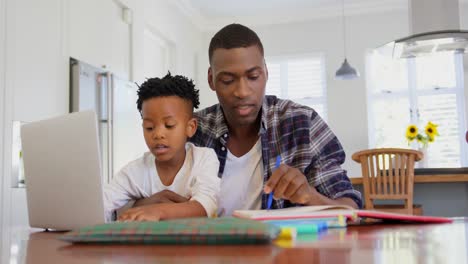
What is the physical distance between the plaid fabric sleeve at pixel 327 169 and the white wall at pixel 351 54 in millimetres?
4549

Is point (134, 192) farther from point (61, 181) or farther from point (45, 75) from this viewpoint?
point (45, 75)

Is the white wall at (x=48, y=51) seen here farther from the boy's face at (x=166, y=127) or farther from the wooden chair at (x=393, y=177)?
the wooden chair at (x=393, y=177)

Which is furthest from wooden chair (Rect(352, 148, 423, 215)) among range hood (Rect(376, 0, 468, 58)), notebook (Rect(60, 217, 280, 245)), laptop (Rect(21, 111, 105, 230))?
A: notebook (Rect(60, 217, 280, 245))

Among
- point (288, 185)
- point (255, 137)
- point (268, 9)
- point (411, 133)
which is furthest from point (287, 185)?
point (268, 9)

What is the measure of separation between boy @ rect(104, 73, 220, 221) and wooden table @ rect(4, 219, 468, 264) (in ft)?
1.75

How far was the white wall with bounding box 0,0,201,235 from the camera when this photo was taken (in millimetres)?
2842

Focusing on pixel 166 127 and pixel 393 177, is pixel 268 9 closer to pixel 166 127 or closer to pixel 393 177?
pixel 393 177

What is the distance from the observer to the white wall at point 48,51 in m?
2.84

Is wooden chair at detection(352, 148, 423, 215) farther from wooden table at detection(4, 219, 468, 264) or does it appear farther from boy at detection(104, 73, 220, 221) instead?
wooden table at detection(4, 219, 468, 264)

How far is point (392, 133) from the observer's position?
5.85 m

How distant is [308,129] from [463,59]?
488cm

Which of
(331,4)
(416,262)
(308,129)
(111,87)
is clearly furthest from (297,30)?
(416,262)

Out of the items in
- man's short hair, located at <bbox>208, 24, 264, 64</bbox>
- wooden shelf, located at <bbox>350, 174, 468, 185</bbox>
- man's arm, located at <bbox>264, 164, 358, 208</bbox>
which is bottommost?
wooden shelf, located at <bbox>350, 174, 468, 185</bbox>

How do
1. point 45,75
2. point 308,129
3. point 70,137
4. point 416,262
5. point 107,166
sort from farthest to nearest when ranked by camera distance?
point 107,166, point 45,75, point 308,129, point 70,137, point 416,262
